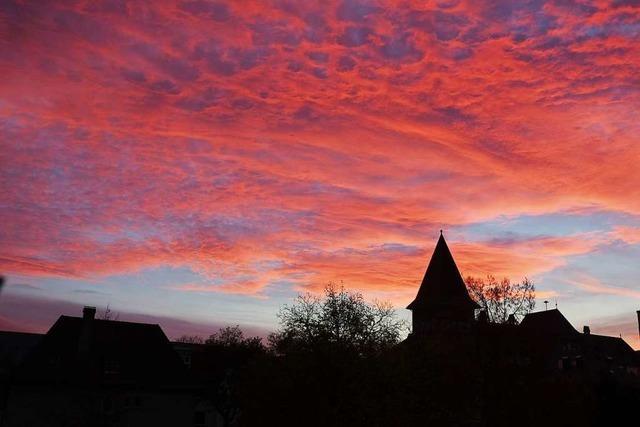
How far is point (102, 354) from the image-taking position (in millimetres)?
58406

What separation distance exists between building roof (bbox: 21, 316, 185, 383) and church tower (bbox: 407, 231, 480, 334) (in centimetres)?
4247

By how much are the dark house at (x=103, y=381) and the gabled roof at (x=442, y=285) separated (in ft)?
139

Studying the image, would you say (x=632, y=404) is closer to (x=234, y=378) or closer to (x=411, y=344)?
(x=411, y=344)

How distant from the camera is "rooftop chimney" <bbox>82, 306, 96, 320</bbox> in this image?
200ft

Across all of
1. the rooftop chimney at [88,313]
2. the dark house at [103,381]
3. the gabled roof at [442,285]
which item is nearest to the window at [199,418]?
the dark house at [103,381]

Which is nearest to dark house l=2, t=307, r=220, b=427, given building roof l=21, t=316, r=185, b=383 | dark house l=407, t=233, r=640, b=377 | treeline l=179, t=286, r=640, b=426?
building roof l=21, t=316, r=185, b=383

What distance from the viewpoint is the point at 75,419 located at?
4850 cm

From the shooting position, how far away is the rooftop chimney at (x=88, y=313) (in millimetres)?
60875

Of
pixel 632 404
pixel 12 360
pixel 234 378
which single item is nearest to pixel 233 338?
pixel 234 378

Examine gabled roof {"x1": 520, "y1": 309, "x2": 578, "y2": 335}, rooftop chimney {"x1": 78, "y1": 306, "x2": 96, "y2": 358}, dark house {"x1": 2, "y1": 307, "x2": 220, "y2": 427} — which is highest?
gabled roof {"x1": 520, "y1": 309, "x2": 578, "y2": 335}

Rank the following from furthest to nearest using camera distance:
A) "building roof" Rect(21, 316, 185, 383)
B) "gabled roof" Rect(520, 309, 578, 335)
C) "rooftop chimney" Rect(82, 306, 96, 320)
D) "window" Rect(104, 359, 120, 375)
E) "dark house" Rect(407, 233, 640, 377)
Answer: "gabled roof" Rect(520, 309, 578, 335) → "dark house" Rect(407, 233, 640, 377) → "rooftop chimney" Rect(82, 306, 96, 320) → "window" Rect(104, 359, 120, 375) → "building roof" Rect(21, 316, 185, 383)

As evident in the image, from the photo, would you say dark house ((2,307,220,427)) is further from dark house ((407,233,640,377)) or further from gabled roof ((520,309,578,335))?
gabled roof ((520,309,578,335))

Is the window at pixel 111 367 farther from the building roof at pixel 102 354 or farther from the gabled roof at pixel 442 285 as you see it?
the gabled roof at pixel 442 285

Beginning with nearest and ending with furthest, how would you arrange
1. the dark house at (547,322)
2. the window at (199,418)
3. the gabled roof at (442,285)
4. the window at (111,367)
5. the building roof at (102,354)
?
the building roof at (102,354)
the window at (111,367)
the window at (199,418)
the dark house at (547,322)
the gabled roof at (442,285)
